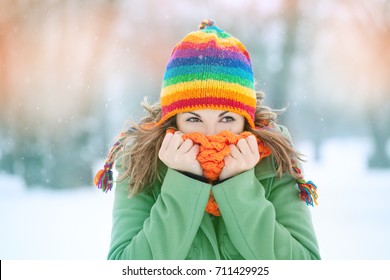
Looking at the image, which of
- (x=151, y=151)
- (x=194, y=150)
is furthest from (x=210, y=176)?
(x=151, y=151)

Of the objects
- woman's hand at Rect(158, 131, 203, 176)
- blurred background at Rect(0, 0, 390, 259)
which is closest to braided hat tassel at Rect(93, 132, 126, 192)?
woman's hand at Rect(158, 131, 203, 176)

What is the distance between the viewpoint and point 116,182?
4.39 ft

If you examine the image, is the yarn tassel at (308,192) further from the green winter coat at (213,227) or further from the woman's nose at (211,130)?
the woman's nose at (211,130)

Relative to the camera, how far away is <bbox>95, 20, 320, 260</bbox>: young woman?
1188 millimetres

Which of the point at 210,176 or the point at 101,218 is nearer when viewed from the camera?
the point at 210,176

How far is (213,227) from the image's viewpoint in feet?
4.19

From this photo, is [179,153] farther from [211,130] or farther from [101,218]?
[101,218]

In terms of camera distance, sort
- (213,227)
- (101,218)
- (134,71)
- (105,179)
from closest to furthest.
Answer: (213,227), (105,179), (101,218), (134,71)

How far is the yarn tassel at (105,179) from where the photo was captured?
138 centimetres

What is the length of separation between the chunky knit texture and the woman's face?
2cm

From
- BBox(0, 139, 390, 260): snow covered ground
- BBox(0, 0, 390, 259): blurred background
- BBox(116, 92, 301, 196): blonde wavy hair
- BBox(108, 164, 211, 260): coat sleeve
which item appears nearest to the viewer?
BBox(108, 164, 211, 260): coat sleeve

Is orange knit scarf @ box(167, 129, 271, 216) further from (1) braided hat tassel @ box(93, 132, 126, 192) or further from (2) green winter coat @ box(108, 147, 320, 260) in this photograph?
(1) braided hat tassel @ box(93, 132, 126, 192)

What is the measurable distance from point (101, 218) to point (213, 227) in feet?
5.55

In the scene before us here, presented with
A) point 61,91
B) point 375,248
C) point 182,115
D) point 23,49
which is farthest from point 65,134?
point 182,115
